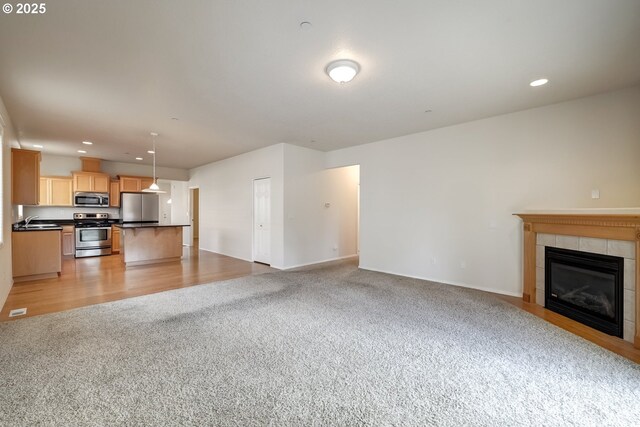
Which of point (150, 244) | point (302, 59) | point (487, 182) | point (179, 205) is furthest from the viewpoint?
point (179, 205)

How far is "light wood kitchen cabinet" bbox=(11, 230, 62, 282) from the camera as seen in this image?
4.63 metres

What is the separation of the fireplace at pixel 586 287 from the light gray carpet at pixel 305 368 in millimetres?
485

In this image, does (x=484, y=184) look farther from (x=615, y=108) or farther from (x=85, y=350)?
Result: (x=85, y=350)

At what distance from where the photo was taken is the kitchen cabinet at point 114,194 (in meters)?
7.77

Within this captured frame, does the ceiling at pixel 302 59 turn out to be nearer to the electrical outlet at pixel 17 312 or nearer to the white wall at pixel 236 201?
the white wall at pixel 236 201

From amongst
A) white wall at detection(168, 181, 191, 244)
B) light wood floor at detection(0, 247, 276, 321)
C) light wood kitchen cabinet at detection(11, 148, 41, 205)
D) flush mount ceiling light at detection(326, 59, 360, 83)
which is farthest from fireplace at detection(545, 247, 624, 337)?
white wall at detection(168, 181, 191, 244)

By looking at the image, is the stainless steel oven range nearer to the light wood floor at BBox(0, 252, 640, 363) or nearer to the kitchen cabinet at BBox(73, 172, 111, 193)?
the light wood floor at BBox(0, 252, 640, 363)

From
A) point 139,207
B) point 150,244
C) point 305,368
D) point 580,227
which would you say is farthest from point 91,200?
point 580,227

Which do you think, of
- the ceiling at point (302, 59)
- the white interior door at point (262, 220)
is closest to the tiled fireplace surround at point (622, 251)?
the ceiling at point (302, 59)

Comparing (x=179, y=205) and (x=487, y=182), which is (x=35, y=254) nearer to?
(x=179, y=205)

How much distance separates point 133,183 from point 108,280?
→ 13.7ft

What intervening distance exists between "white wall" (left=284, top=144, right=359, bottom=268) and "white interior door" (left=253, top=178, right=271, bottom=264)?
Result: 1.98ft

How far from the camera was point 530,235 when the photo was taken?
380 cm

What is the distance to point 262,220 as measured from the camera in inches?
256
